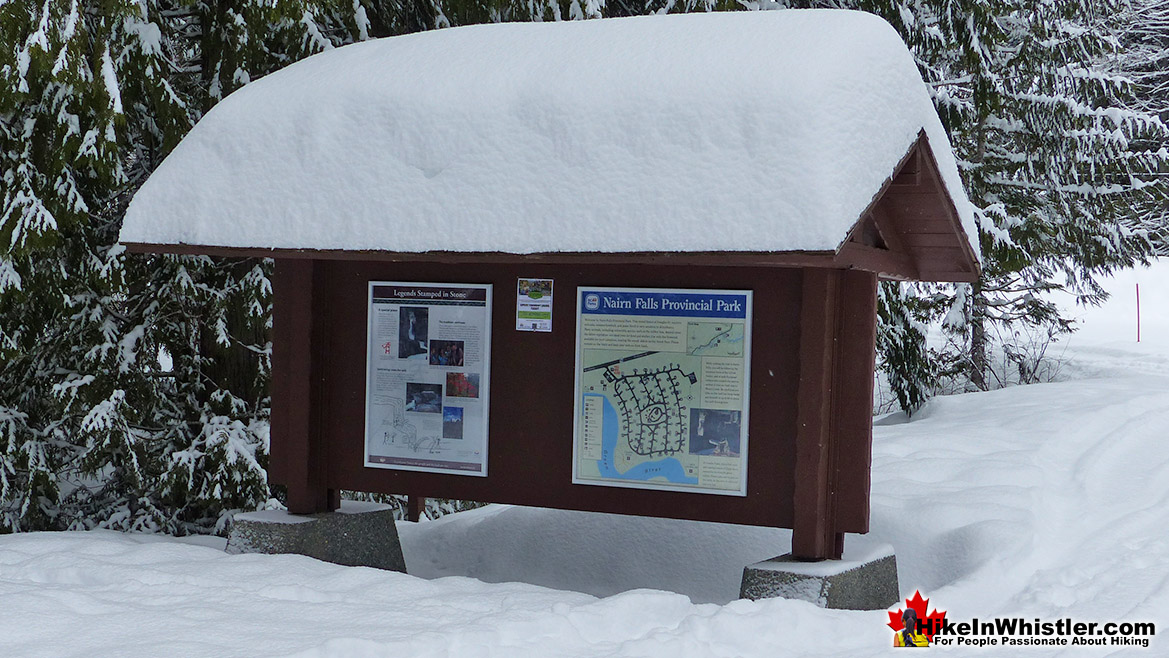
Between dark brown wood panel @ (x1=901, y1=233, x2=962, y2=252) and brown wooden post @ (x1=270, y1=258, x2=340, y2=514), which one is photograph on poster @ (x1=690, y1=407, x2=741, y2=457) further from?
brown wooden post @ (x1=270, y1=258, x2=340, y2=514)

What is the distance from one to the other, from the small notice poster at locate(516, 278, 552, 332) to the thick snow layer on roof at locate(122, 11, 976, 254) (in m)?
0.70

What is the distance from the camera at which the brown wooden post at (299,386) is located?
20.1ft

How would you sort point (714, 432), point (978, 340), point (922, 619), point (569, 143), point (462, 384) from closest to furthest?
A: point (922, 619), point (569, 143), point (714, 432), point (462, 384), point (978, 340)

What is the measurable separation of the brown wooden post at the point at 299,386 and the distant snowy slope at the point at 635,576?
2.00 feet

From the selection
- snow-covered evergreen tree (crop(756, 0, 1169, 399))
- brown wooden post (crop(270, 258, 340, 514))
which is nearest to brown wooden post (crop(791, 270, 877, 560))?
brown wooden post (crop(270, 258, 340, 514))

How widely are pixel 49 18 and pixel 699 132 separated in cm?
424

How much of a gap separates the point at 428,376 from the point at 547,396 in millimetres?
683

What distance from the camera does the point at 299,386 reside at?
6.13 meters

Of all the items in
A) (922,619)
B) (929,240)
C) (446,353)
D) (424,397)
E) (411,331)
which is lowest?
(922,619)

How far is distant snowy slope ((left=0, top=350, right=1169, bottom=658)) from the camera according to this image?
13.9ft

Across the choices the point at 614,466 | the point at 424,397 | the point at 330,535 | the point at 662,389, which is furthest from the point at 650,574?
the point at 330,535

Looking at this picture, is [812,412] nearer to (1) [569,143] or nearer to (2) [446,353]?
(1) [569,143]

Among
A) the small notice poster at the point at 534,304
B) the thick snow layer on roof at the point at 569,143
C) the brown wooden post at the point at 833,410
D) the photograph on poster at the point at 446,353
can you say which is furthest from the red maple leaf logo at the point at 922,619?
the photograph on poster at the point at 446,353

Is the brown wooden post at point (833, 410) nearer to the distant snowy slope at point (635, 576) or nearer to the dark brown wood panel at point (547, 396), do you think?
the dark brown wood panel at point (547, 396)
